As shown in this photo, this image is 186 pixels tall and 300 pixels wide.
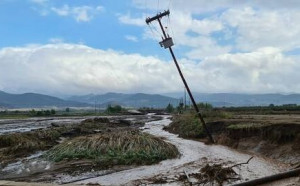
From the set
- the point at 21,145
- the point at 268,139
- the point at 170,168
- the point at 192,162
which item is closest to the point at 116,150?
the point at 192,162

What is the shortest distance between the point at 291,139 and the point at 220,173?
26.7 ft

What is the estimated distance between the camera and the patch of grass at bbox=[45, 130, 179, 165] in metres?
21.6

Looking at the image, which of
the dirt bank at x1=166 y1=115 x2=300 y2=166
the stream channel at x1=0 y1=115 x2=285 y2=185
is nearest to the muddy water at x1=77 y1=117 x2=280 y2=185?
the stream channel at x1=0 y1=115 x2=285 y2=185

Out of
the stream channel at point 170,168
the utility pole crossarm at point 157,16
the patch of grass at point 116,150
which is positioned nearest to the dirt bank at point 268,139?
the stream channel at point 170,168

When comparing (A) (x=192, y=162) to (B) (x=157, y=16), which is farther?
(B) (x=157, y=16)

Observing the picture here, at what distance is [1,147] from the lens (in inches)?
1097

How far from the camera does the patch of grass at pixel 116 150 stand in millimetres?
21562

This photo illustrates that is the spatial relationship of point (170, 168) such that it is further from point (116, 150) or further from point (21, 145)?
point (21, 145)

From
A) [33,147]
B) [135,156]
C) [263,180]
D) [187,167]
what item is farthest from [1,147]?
[263,180]

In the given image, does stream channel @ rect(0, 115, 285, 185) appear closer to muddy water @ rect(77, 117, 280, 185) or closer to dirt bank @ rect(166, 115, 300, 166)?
muddy water @ rect(77, 117, 280, 185)

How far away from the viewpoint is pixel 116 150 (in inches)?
907

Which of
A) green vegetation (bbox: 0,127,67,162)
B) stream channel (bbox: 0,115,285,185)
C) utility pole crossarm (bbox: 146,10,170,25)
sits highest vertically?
utility pole crossarm (bbox: 146,10,170,25)

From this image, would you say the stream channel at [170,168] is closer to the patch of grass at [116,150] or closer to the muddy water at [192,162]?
the muddy water at [192,162]

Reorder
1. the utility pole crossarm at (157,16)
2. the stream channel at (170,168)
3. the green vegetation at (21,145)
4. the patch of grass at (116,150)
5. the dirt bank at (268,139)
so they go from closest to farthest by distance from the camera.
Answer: the stream channel at (170,168), the dirt bank at (268,139), the patch of grass at (116,150), the green vegetation at (21,145), the utility pole crossarm at (157,16)
